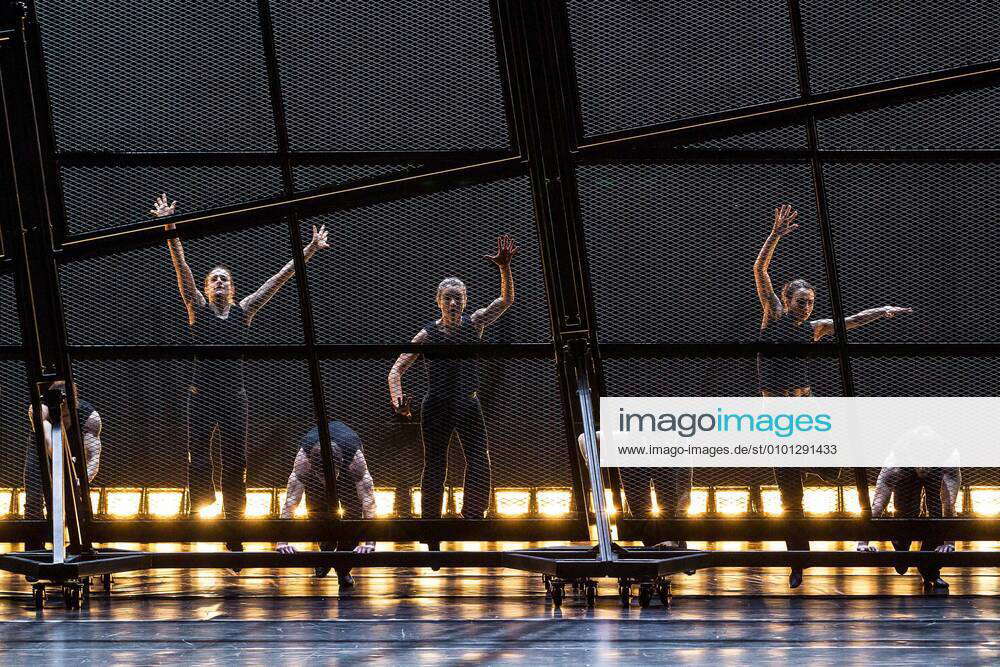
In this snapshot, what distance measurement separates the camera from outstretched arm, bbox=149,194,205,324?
17.0 feet

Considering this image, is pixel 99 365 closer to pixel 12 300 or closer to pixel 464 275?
pixel 12 300

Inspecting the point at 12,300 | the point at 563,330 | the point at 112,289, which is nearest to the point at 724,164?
the point at 563,330

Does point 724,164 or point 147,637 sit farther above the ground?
point 724,164

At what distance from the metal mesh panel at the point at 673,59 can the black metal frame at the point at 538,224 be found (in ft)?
0.30

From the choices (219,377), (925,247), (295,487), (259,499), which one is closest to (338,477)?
(295,487)

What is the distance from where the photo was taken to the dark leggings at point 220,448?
205 inches

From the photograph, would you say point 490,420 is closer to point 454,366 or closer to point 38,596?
point 454,366

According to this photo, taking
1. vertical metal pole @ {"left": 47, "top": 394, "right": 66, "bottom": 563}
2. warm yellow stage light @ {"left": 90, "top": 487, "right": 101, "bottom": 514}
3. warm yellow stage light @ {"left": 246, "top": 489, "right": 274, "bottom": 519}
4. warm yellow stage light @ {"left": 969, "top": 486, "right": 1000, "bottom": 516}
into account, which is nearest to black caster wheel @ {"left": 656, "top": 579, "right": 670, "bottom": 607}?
warm yellow stage light @ {"left": 969, "top": 486, "right": 1000, "bottom": 516}

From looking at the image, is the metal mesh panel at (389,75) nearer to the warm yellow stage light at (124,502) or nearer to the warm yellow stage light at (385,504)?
the warm yellow stage light at (385,504)

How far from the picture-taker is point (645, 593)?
4.47 meters

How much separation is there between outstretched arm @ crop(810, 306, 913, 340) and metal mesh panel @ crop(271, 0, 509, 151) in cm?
190

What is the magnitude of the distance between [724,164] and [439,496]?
2280mm

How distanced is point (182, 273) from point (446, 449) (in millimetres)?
1670

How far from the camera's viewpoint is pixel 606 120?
505 cm
